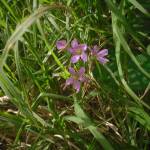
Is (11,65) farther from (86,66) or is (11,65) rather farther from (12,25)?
(86,66)

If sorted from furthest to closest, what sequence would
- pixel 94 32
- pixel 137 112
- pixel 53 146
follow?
pixel 94 32 → pixel 53 146 → pixel 137 112

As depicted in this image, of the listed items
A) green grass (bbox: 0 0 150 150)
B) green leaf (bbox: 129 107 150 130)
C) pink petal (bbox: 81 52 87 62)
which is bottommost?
green leaf (bbox: 129 107 150 130)

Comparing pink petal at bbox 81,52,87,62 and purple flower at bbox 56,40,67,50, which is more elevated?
purple flower at bbox 56,40,67,50

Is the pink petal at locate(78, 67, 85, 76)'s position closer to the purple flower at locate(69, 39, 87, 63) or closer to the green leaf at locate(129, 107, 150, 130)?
the purple flower at locate(69, 39, 87, 63)

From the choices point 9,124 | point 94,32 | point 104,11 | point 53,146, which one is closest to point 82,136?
point 53,146

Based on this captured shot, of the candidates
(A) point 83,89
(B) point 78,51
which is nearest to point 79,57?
(B) point 78,51

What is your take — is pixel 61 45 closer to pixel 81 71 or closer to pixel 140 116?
pixel 81 71

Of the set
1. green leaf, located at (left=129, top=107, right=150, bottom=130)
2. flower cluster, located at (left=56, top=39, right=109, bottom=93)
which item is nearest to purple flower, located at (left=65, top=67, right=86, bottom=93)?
flower cluster, located at (left=56, top=39, right=109, bottom=93)

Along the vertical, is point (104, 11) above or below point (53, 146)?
above

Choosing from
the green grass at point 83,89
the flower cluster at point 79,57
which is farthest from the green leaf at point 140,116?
the flower cluster at point 79,57
